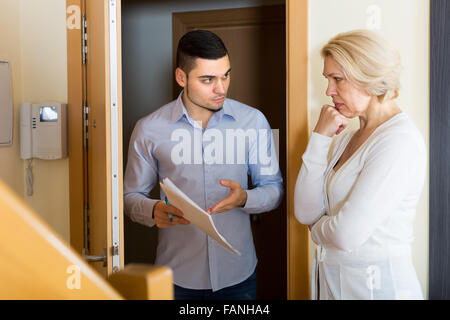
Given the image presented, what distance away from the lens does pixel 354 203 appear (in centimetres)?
113

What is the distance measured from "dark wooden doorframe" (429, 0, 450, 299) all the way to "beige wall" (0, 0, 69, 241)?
1.46 m

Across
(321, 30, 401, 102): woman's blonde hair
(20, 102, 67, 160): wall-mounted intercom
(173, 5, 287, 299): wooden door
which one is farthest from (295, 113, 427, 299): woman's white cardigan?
(20, 102, 67, 160): wall-mounted intercom

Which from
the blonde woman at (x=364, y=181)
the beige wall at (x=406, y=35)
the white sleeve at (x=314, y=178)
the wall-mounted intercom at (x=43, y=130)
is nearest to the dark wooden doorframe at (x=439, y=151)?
the beige wall at (x=406, y=35)

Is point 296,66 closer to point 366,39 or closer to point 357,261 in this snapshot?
point 366,39

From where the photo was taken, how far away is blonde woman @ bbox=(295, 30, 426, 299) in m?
1.12

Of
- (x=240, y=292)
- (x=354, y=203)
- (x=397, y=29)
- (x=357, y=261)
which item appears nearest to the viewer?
(x=354, y=203)

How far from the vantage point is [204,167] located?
1.80 meters

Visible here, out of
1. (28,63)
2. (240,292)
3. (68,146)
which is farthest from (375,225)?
(28,63)

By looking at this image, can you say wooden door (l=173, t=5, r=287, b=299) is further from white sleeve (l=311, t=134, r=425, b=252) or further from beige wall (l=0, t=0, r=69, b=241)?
white sleeve (l=311, t=134, r=425, b=252)

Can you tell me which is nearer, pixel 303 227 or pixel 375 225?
pixel 375 225

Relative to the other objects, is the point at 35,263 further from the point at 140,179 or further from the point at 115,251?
the point at 140,179

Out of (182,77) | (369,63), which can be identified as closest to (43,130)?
(182,77)

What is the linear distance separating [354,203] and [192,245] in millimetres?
896

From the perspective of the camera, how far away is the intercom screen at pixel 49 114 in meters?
1.80
